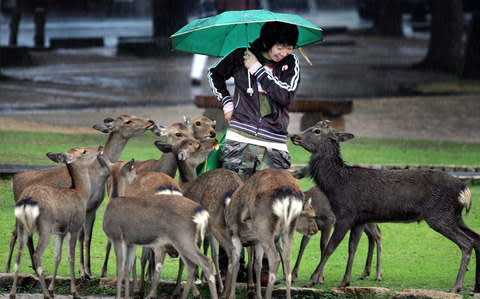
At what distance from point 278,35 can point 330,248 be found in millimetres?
1991

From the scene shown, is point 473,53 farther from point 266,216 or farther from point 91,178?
point 266,216

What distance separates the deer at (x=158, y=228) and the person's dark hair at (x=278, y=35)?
64.0 inches

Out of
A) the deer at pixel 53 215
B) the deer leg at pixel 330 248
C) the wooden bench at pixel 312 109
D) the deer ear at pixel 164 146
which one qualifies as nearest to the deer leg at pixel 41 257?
the deer at pixel 53 215

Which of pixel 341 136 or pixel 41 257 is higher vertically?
pixel 341 136

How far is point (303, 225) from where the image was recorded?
26.4ft

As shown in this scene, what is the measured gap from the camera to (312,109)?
16531mm

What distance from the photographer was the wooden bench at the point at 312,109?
16.4 meters

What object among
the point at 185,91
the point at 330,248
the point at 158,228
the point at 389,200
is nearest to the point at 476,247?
the point at 389,200

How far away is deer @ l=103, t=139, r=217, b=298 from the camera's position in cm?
664

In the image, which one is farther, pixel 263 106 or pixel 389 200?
pixel 389 200

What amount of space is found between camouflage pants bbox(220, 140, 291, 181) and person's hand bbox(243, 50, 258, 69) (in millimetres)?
699

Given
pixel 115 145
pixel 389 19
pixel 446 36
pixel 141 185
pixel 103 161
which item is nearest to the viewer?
pixel 141 185

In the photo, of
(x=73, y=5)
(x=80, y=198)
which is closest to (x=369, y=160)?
(x=80, y=198)

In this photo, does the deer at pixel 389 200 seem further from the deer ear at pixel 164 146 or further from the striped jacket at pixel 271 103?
the deer ear at pixel 164 146
